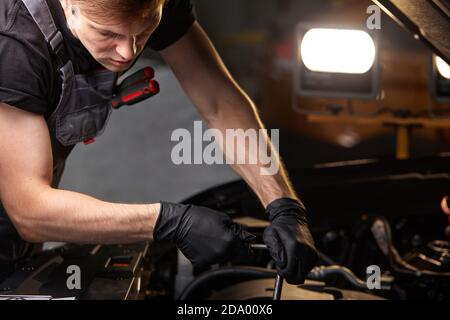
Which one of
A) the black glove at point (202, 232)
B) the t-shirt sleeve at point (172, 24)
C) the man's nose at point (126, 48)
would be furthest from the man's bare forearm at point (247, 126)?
the man's nose at point (126, 48)

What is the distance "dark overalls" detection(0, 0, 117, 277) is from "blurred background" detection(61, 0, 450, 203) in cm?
31

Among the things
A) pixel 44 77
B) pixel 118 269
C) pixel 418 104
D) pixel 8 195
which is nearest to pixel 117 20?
pixel 44 77

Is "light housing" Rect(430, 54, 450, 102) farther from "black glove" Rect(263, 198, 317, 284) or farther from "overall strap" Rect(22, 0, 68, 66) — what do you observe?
"overall strap" Rect(22, 0, 68, 66)

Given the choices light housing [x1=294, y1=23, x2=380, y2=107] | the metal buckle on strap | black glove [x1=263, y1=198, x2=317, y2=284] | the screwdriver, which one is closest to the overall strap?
the metal buckle on strap

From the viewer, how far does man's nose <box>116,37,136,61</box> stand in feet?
4.59

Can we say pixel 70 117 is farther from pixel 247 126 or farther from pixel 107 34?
pixel 247 126

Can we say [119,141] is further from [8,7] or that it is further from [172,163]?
[8,7]

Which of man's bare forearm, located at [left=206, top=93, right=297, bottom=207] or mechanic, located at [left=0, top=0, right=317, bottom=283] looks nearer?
mechanic, located at [left=0, top=0, right=317, bottom=283]

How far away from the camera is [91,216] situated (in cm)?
138

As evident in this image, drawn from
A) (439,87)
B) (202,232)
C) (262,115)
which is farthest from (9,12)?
(262,115)

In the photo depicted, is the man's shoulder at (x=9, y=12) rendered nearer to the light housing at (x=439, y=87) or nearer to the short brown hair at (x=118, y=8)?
the short brown hair at (x=118, y=8)

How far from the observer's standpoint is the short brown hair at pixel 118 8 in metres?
Result: 1.31

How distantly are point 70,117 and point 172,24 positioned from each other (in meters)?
0.33

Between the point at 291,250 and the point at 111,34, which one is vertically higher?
the point at 111,34
